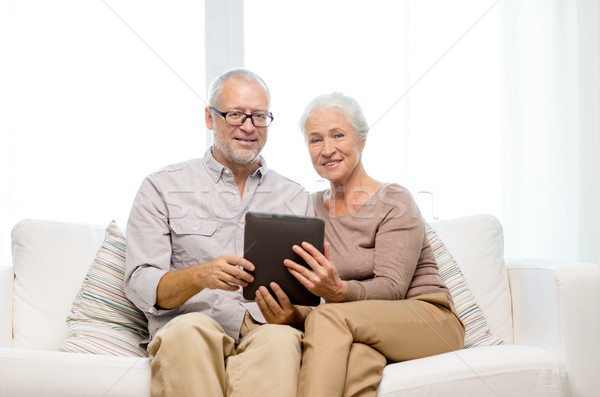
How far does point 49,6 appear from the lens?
2.52 meters

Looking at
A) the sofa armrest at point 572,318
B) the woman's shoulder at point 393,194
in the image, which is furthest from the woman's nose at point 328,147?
the sofa armrest at point 572,318

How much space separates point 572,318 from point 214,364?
1.05 m

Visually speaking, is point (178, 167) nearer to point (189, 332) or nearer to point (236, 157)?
point (236, 157)

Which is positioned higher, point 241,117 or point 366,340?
point 241,117

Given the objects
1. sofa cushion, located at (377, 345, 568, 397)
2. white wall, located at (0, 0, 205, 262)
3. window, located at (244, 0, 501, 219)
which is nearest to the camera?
sofa cushion, located at (377, 345, 568, 397)

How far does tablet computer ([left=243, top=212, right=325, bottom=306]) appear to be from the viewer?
4.68 ft

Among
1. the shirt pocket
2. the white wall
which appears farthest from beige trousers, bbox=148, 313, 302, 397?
the white wall

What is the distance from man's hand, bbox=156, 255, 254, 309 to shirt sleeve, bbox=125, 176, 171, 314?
1.3 inches

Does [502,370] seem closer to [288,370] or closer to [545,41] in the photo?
[288,370]

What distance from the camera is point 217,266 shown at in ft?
4.81

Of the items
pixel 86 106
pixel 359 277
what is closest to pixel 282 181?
pixel 359 277

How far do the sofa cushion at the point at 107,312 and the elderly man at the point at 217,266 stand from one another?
4.3 inches

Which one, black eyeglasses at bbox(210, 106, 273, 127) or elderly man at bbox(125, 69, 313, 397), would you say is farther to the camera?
black eyeglasses at bbox(210, 106, 273, 127)

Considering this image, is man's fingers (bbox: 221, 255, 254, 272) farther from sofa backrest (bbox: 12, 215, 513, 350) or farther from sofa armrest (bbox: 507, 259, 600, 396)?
sofa armrest (bbox: 507, 259, 600, 396)
